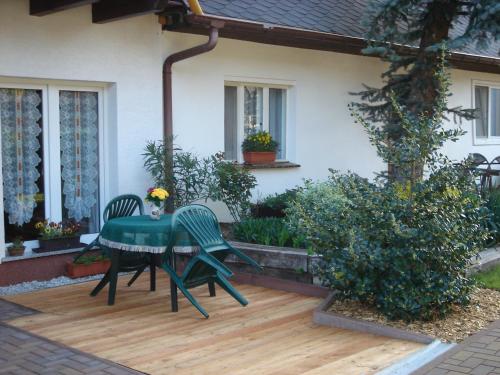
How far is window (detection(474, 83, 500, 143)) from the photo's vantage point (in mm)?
15390

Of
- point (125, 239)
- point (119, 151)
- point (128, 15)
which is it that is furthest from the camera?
point (119, 151)

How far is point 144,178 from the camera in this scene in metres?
8.80

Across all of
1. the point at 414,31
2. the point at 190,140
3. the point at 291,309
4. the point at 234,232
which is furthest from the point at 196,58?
the point at 291,309

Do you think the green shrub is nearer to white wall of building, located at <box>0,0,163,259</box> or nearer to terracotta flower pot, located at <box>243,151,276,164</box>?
white wall of building, located at <box>0,0,163,259</box>

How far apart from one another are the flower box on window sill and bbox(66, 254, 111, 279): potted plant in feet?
0.68

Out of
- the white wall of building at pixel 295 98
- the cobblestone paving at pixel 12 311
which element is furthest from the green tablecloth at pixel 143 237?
the white wall of building at pixel 295 98

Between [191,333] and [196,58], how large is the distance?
4647 millimetres

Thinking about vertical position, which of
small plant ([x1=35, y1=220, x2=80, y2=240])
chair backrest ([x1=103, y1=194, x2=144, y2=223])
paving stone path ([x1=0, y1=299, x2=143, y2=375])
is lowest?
paving stone path ([x1=0, y1=299, x2=143, y2=375])

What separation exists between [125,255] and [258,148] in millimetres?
3851

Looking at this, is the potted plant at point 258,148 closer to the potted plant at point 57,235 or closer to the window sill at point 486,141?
the potted plant at point 57,235

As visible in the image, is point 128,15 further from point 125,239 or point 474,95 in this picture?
point 474,95

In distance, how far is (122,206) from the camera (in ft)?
25.0

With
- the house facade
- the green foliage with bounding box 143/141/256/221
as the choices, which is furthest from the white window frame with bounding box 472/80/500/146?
the green foliage with bounding box 143/141/256/221

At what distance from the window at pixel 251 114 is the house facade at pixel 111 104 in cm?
2
